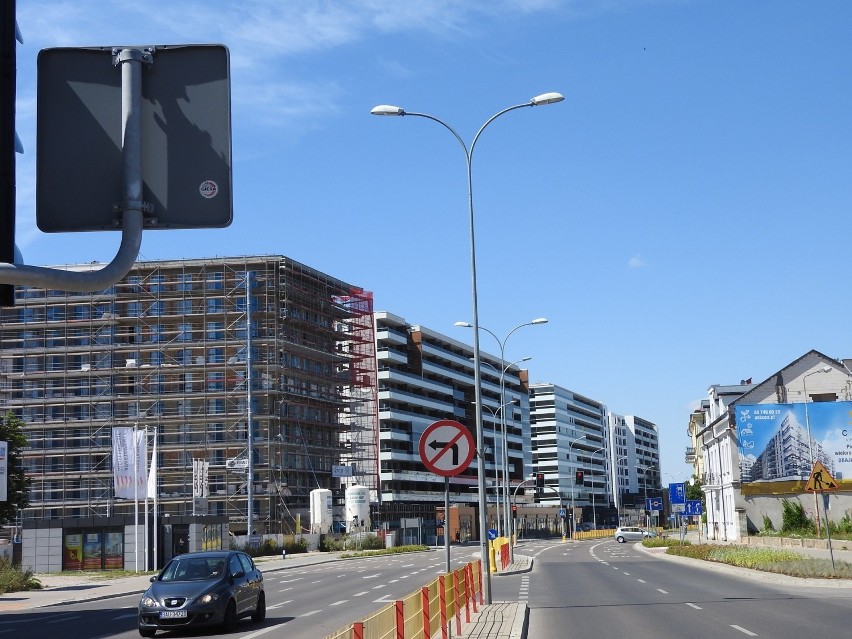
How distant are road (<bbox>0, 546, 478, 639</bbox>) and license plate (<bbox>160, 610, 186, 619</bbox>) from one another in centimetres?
72

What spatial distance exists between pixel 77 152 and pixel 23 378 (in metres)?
88.7

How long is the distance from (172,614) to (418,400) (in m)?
101

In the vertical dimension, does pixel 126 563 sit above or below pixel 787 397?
below

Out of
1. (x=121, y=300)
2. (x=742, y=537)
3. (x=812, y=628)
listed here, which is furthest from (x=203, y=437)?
(x=812, y=628)

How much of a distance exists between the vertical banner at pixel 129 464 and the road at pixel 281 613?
443 inches

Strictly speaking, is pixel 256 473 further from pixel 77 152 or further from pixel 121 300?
pixel 77 152

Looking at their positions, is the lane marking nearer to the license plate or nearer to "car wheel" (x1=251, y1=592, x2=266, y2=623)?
"car wheel" (x1=251, y1=592, x2=266, y2=623)

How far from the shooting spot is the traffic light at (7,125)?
4250 mm

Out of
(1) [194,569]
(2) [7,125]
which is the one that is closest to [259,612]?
(1) [194,569]

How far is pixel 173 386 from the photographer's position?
87.6 m

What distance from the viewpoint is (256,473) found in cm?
8544

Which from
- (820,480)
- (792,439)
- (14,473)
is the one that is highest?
(792,439)

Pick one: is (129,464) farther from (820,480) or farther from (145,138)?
(145,138)

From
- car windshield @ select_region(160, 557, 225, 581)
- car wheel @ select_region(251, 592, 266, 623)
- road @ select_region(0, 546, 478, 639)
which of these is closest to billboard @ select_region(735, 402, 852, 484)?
road @ select_region(0, 546, 478, 639)
